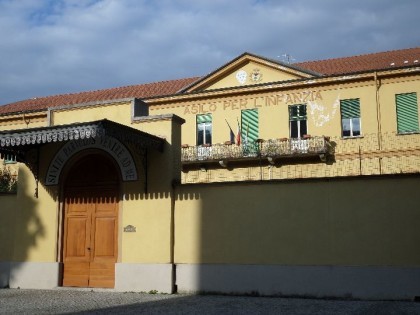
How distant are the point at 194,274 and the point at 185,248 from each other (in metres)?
0.67

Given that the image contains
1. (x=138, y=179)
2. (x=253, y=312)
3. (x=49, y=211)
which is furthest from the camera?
(x=49, y=211)

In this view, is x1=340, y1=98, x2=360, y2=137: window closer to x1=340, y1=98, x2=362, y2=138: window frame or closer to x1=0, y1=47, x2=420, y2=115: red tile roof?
x1=340, y1=98, x2=362, y2=138: window frame

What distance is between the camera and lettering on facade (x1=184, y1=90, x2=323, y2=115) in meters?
25.8

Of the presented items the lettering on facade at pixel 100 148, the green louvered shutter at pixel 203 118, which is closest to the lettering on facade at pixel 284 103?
the green louvered shutter at pixel 203 118

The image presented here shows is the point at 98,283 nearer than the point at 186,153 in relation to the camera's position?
Yes

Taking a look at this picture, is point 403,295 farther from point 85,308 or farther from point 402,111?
point 402,111

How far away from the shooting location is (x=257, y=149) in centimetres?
2584

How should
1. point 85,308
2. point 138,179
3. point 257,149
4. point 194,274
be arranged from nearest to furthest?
point 85,308 → point 194,274 → point 138,179 → point 257,149

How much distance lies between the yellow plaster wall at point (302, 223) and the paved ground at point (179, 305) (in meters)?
1.02

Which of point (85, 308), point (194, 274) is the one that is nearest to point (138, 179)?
point (194, 274)

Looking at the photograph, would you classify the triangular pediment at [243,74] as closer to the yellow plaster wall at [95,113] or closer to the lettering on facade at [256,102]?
the lettering on facade at [256,102]

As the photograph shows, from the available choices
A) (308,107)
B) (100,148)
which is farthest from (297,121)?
(100,148)

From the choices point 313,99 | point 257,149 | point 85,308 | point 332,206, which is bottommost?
point 85,308

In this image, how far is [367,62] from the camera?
27484mm
